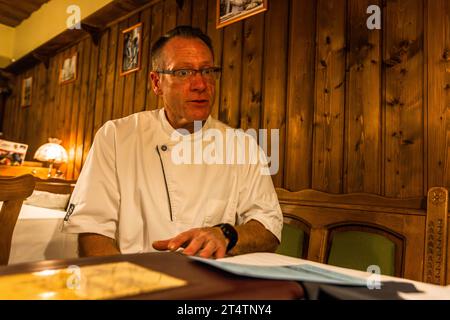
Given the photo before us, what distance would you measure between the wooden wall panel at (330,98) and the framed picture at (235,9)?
62cm

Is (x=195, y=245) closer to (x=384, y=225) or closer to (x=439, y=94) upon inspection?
(x=384, y=225)

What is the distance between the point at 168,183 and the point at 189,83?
0.47 m

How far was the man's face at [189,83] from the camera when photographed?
5.46 ft

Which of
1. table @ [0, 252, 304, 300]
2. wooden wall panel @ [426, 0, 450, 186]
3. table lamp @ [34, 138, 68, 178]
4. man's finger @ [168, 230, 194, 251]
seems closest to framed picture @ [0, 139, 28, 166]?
table lamp @ [34, 138, 68, 178]

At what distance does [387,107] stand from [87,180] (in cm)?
177

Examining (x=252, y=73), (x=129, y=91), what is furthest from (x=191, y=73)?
(x=129, y=91)

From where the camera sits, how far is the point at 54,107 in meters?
5.97

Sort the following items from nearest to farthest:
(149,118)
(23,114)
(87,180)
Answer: (87,180) < (149,118) < (23,114)

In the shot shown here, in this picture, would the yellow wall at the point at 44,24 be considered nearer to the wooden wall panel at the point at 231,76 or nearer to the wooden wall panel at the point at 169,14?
the wooden wall panel at the point at 169,14

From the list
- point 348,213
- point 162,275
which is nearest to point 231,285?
point 162,275

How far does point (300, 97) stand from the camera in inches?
106
